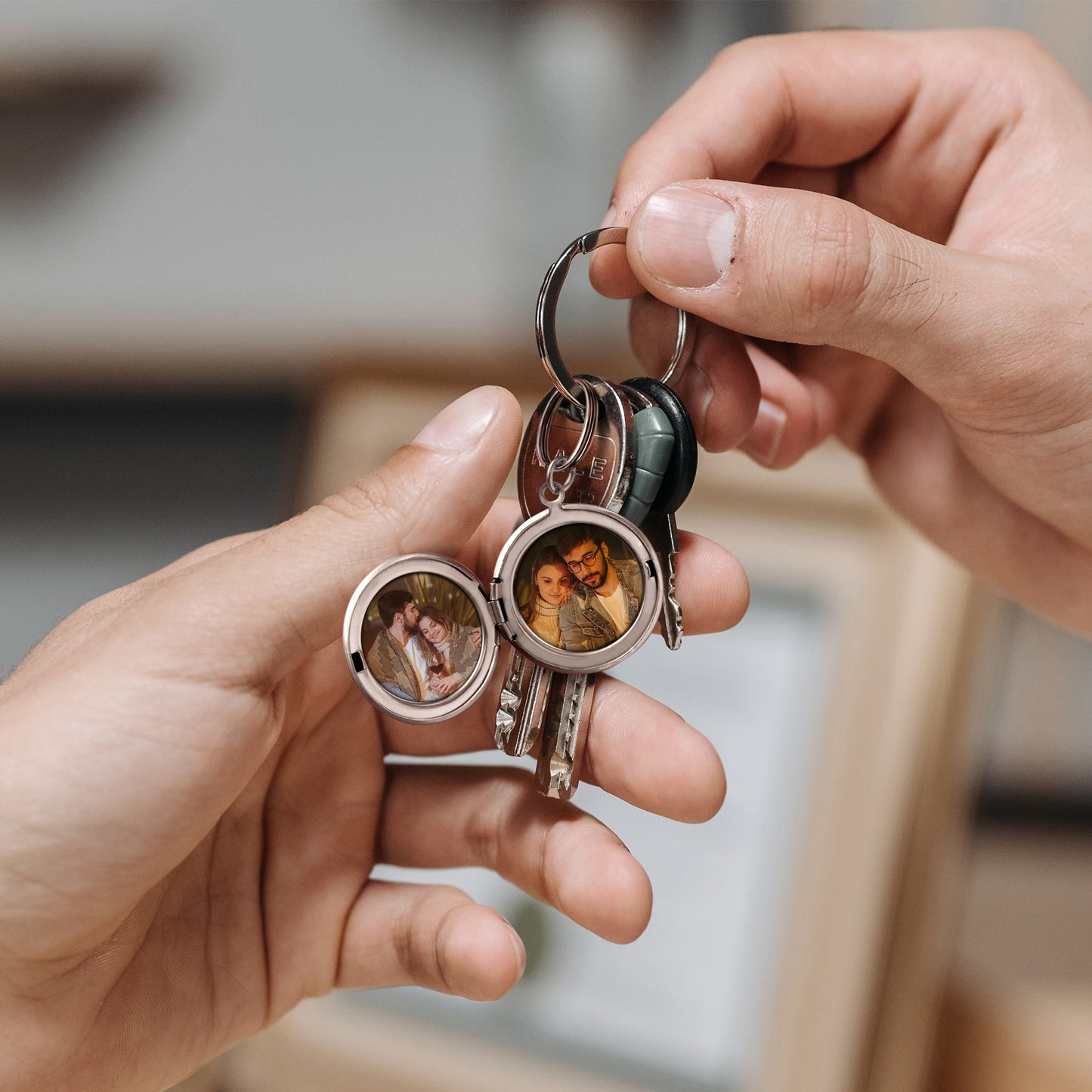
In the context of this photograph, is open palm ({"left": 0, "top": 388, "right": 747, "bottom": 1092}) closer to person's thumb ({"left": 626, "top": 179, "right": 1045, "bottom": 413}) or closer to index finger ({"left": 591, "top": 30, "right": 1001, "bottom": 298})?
person's thumb ({"left": 626, "top": 179, "right": 1045, "bottom": 413})

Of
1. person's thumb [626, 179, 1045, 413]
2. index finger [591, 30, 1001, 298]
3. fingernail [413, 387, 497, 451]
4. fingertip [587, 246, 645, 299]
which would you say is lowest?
fingernail [413, 387, 497, 451]

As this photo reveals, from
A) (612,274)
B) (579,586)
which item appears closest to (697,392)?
(612,274)

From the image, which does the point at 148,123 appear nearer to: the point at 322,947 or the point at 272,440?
the point at 272,440

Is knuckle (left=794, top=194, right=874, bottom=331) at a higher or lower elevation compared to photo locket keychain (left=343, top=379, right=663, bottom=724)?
higher

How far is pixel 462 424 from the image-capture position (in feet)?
2.19

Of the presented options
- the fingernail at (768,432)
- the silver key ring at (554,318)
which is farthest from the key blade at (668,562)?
the fingernail at (768,432)

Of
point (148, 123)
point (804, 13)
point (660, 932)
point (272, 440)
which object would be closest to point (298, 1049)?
point (660, 932)

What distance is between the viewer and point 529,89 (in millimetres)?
1550

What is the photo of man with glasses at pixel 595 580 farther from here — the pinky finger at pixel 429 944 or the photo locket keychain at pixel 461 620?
the pinky finger at pixel 429 944

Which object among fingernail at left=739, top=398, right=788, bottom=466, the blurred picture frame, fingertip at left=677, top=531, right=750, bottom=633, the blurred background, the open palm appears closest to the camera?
the open palm

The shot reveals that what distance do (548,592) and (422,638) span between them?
9 cm

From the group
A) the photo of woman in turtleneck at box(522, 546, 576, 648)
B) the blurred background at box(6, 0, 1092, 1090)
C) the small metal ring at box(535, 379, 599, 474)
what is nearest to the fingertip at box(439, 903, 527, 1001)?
the photo of woman in turtleneck at box(522, 546, 576, 648)

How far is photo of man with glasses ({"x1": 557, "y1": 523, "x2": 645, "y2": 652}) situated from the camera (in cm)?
69

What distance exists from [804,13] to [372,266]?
737 millimetres
